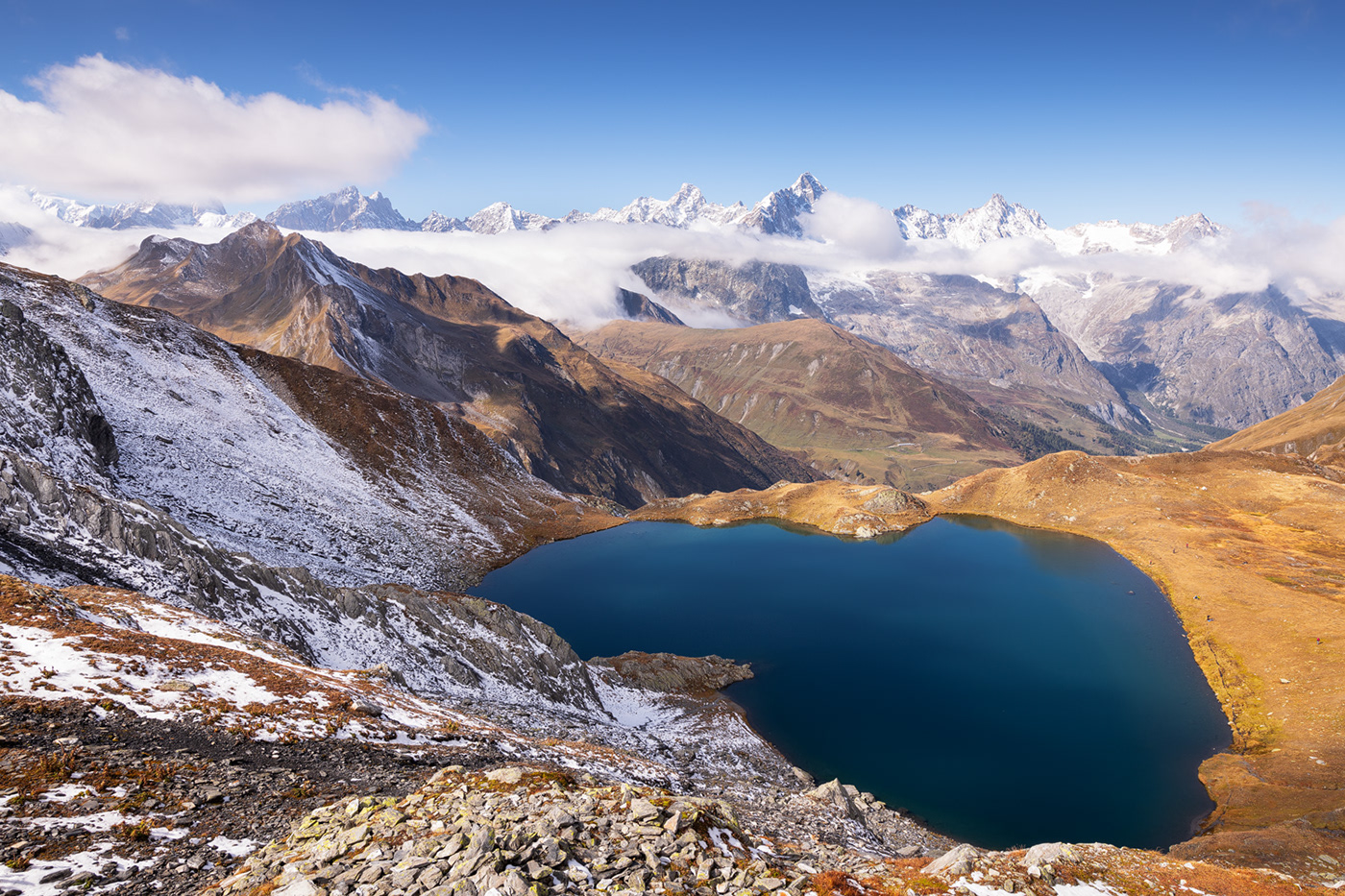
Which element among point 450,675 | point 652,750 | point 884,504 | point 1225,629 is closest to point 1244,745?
point 1225,629

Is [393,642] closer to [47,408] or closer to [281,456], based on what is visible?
[47,408]

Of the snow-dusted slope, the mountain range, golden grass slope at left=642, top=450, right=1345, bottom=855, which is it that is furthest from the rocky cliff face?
golden grass slope at left=642, top=450, right=1345, bottom=855

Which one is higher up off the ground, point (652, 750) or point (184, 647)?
point (184, 647)

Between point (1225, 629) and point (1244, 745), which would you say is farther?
point (1225, 629)

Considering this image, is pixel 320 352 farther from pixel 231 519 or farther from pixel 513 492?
pixel 231 519

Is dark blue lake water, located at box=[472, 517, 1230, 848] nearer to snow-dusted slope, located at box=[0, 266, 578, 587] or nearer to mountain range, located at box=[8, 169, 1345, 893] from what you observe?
mountain range, located at box=[8, 169, 1345, 893]

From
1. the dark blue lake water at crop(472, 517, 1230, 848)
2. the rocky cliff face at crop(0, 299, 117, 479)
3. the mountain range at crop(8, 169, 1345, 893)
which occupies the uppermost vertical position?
the rocky cliff face at crop(0, 299, 117, 479)

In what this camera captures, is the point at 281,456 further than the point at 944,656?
Yes

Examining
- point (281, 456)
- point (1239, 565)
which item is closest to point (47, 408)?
point (281, 456)
